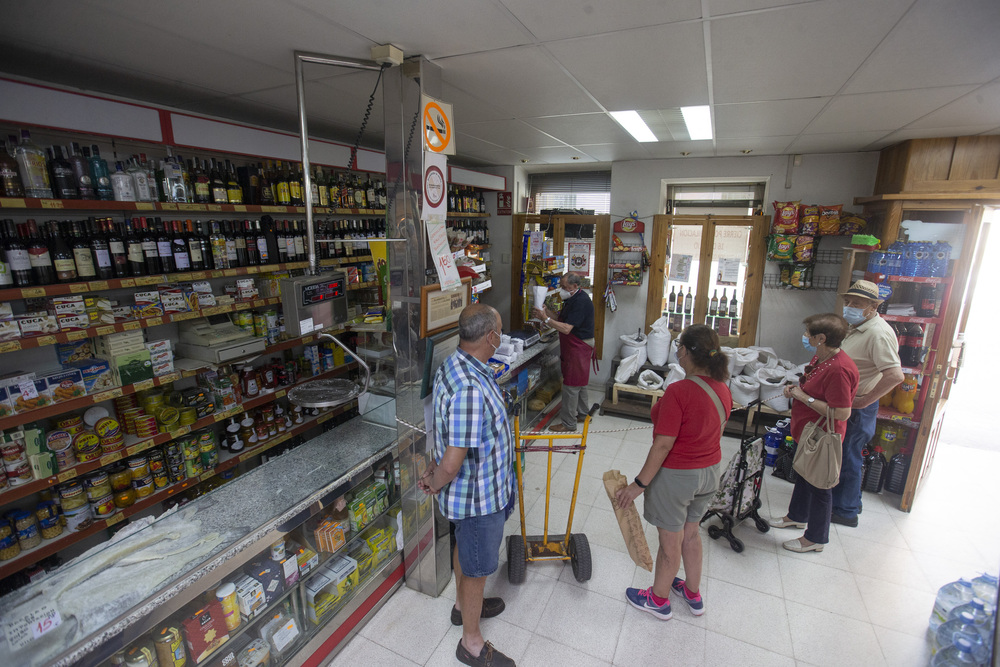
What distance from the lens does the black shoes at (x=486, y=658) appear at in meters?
2.34

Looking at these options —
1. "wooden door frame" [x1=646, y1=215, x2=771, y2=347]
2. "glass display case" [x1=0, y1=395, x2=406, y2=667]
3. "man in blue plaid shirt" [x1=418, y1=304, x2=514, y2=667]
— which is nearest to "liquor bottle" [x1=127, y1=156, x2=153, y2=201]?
"glass display case" [x1=0, y1=395, x2=406, y2=667]

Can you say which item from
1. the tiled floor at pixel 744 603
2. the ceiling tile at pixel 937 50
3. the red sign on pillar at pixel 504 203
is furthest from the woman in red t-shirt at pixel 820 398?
the red sign on pillar at pixel 504 203

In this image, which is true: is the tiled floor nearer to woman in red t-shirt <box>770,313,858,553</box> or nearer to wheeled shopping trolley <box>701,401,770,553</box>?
wheeled shopping trolley <box>701,401,770,553</box>

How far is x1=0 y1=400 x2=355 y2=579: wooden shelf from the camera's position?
2314 millimetres

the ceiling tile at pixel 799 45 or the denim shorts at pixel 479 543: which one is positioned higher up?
the ceiling tile at pixel 799 45

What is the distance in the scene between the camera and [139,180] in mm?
2574

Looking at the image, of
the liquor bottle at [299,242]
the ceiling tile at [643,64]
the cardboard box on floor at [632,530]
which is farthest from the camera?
the liquor bottle at [299,242]

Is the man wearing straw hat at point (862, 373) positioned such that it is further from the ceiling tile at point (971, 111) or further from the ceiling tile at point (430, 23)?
the ceiling tile at point (430, 23)

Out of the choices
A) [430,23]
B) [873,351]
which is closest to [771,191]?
[873,351]

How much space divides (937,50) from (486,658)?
11.8ft

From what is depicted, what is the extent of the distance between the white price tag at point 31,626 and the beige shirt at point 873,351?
14.4 feet

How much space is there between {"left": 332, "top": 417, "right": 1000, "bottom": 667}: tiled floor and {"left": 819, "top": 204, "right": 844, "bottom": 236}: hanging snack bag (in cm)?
272

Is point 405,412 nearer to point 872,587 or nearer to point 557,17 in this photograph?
point 557,17

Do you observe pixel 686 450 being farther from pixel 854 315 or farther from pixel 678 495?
pixel 854 315
